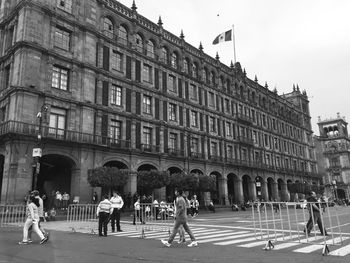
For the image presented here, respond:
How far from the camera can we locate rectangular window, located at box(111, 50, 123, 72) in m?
33.1

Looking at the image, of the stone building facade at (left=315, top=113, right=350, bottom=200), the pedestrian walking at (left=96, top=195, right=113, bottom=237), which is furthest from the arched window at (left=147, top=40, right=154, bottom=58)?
the stone building facade at (left=315, top=113, right=350, bottom=200)

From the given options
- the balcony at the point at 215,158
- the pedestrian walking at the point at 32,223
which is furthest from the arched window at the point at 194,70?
the pedestrian walking at the point at 32,223

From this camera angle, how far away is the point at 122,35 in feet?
115

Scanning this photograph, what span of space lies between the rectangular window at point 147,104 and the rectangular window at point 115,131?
3993 mm

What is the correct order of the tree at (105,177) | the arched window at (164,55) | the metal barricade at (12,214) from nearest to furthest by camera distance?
the metal barricade at (12,214), the tree at (105,177), the arched window at (164,55)

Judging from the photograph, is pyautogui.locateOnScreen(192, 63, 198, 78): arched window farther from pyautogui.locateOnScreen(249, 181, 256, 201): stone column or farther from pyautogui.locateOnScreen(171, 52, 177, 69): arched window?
pyautogui.locateOnScreen(249, 181, 256, 201): stone column

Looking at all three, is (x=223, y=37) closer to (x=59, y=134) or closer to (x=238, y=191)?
(x=238, y=191)

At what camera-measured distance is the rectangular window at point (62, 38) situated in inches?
1139

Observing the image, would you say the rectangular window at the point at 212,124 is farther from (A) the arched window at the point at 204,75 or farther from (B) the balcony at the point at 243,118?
(B) the balcony at the point at 243,118

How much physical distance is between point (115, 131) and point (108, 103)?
2685 millimetres

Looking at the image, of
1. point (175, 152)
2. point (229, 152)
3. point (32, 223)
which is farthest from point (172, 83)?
point (32, 223)

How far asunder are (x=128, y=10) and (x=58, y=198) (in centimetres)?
2078

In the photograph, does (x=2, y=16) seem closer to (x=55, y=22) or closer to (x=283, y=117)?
(x=55, y=22)

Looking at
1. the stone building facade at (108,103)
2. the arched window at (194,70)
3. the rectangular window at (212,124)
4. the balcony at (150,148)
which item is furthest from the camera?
the rectangular window at (212,124)
